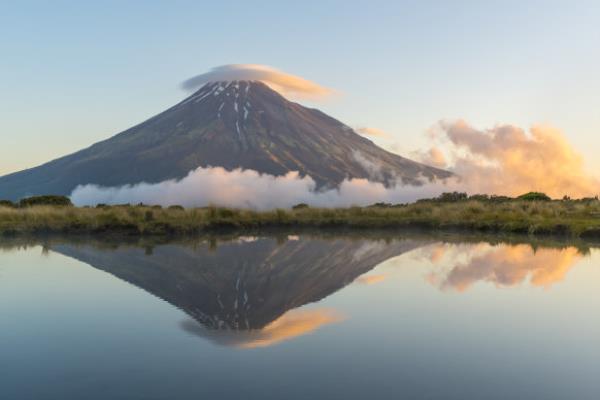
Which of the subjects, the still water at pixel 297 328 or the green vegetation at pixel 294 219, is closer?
the still water at pixel 297 328

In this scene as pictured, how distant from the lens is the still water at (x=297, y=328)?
5.79 metres

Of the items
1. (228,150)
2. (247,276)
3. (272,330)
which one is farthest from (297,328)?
(228,150)

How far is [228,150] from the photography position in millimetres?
114750

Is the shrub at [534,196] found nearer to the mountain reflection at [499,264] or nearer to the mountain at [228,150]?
the mountain reflection at [499,264]

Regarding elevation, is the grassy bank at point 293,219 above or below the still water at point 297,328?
above

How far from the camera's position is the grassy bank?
915 inches

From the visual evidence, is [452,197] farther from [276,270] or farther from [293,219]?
[276,270]

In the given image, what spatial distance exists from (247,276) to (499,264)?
23.1ft

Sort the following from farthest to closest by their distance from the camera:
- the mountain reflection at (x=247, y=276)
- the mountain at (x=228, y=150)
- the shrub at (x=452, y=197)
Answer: the mountain at (x=228, y=150)
the shrub at (x=452, y=197)
the mountain reflection at (x=247, y=276)

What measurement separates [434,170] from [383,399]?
138 m

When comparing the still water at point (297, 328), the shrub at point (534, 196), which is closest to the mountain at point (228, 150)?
the shrub at point (534, 196)

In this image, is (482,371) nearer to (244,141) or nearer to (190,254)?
(190,254)

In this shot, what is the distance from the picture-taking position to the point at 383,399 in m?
5.34

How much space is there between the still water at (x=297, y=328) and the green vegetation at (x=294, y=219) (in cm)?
738
